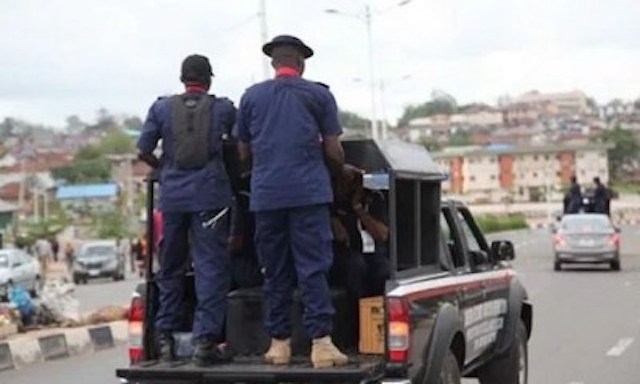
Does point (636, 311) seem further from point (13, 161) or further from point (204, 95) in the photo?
point (13, 161)

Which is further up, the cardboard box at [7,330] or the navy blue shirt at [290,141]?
the navy blue shirt at [290,141]

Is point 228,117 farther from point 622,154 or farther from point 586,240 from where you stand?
point 622,154

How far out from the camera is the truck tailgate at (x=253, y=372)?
6910 millimetres

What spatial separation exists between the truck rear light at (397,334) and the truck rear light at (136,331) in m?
1.61

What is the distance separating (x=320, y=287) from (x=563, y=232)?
24.9 m

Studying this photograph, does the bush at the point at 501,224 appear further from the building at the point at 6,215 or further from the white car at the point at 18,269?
the white car at the point at 18,269

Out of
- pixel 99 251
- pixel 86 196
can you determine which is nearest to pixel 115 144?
pixel 86 196

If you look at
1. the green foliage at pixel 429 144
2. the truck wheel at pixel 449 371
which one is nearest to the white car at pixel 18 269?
the green foliage at pixel 429 144

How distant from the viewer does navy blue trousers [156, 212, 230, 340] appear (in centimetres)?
746

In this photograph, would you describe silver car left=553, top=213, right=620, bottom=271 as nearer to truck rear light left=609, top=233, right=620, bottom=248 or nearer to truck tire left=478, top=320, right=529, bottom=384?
truck rear light left=609, top=233, right=620, bottom=248

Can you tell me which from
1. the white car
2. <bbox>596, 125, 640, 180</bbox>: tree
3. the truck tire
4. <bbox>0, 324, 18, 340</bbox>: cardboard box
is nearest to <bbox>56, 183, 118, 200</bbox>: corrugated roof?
<bbox>596, 125, 640, 180</bbox>: tree

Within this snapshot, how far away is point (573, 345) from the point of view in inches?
595

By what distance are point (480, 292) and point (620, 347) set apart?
647cm

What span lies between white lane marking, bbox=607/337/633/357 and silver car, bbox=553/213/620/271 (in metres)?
15.6
